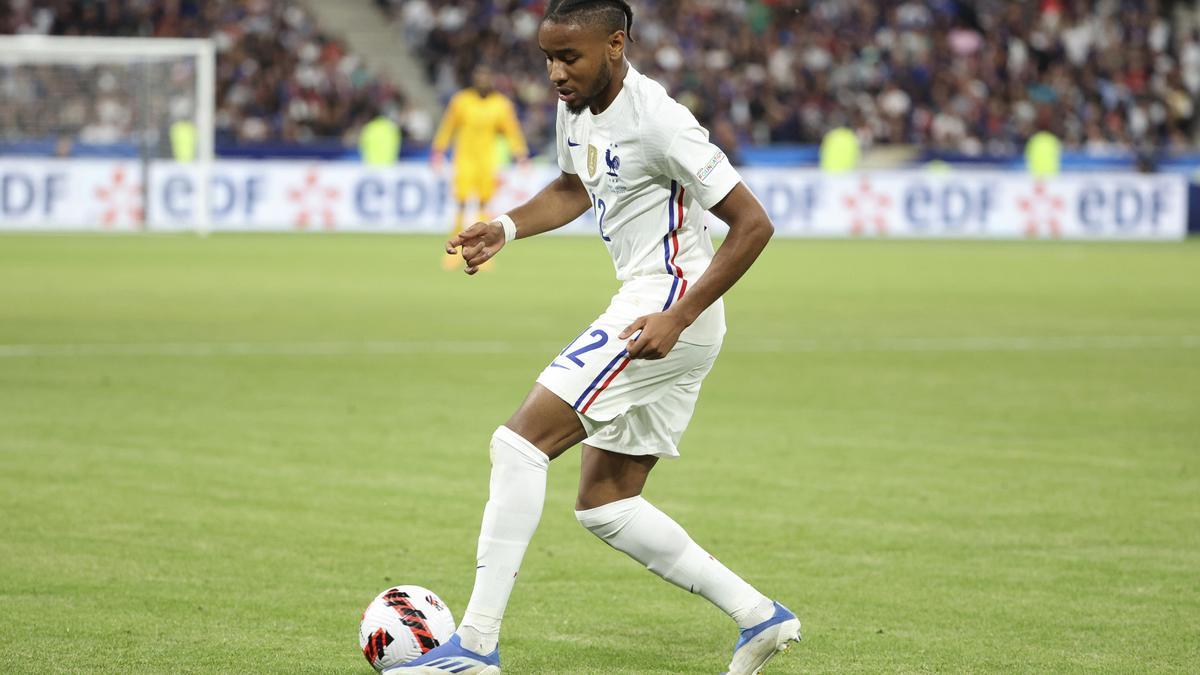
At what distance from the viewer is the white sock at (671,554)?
4938mm

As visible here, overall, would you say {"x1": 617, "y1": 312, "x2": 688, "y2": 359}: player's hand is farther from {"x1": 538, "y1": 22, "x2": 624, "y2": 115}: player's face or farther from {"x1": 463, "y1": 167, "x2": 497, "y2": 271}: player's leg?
{"x1": 463, "y1": 167, "x2": 497, "y2": 271}: player's leg

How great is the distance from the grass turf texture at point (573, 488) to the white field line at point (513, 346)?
7cm

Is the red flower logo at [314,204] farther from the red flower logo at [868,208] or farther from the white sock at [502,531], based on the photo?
the white sock at [502,531]

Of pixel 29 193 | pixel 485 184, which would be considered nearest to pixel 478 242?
pixel 485 184

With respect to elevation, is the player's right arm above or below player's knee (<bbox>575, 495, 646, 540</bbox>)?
above

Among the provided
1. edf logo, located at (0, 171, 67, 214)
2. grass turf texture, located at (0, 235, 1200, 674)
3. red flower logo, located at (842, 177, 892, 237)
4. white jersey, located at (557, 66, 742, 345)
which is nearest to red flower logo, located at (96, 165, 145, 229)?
edf logo, located at (0, 171, 67, 214)

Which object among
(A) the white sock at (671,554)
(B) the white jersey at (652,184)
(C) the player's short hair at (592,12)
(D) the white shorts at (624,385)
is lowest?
(A) the white sock at (671,554)

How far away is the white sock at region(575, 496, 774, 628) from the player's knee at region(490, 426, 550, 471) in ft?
1.03

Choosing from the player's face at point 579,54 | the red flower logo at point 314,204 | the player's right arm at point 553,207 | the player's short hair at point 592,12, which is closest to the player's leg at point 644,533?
the player's right arm at point 553,207

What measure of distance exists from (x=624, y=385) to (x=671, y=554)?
0.53 meters

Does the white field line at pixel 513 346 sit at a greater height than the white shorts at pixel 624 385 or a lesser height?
lesser

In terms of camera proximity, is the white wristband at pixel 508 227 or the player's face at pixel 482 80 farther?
the player's face at pixel 482 80

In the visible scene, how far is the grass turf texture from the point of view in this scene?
5410 mm

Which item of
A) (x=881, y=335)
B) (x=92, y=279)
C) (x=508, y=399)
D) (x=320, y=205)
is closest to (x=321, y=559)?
(x=508, y=399)
